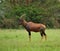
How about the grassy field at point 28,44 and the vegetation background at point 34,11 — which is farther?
the vegetation background at point 34,11

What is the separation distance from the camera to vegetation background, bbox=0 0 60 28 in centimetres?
3375

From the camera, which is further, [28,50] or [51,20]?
→ [51,20]

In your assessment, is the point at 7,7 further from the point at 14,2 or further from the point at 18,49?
the point at 18,49

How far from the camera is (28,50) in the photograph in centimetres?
1156

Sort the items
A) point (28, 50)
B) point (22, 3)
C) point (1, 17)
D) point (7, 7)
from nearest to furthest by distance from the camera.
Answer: point (28, 50), point (1, 17), point (7, 7), point (22, 3)

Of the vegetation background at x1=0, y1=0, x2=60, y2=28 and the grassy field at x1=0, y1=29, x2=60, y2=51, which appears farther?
the vegetation background at x1=0, y1=0, x2=60, y2=28

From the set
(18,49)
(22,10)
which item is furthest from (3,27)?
(18,49)

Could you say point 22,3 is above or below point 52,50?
below

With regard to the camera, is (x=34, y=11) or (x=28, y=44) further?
(x=34, y=11)

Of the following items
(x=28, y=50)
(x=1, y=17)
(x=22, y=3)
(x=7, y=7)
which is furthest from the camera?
(x=22, y=3)

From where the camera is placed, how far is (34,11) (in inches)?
1385

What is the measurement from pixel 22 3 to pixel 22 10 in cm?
185

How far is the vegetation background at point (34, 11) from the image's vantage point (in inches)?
1329

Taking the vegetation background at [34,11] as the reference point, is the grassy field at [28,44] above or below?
above
